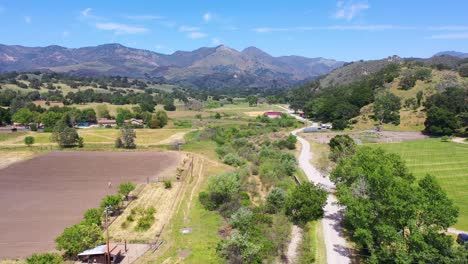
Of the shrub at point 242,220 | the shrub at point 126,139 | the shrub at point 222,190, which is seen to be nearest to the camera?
the shrub at point 242,220

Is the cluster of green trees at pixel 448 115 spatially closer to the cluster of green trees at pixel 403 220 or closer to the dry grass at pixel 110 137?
the dry grass at pixel 110 137

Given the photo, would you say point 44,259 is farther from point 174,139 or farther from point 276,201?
point 174,139

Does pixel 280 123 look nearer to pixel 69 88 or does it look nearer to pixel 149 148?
pixel 149 148

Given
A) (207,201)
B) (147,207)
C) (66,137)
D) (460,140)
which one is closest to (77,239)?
(147,207)

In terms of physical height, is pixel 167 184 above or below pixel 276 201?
below

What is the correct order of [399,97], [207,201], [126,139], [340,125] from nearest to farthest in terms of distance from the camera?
1. [207,201]
2. [126,139]
3. [340,125]
4. [399,97]

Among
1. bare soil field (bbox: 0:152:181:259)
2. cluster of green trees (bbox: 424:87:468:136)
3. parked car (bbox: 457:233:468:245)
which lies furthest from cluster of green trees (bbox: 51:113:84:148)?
cluster of green trees (bbox: 424:87:468:136)

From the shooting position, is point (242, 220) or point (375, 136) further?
point (375, 136)

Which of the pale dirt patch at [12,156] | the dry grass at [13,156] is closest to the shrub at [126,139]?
the dry grass at [13,156]

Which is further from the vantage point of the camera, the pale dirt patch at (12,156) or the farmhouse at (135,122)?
the farmhouse at (135,122)
